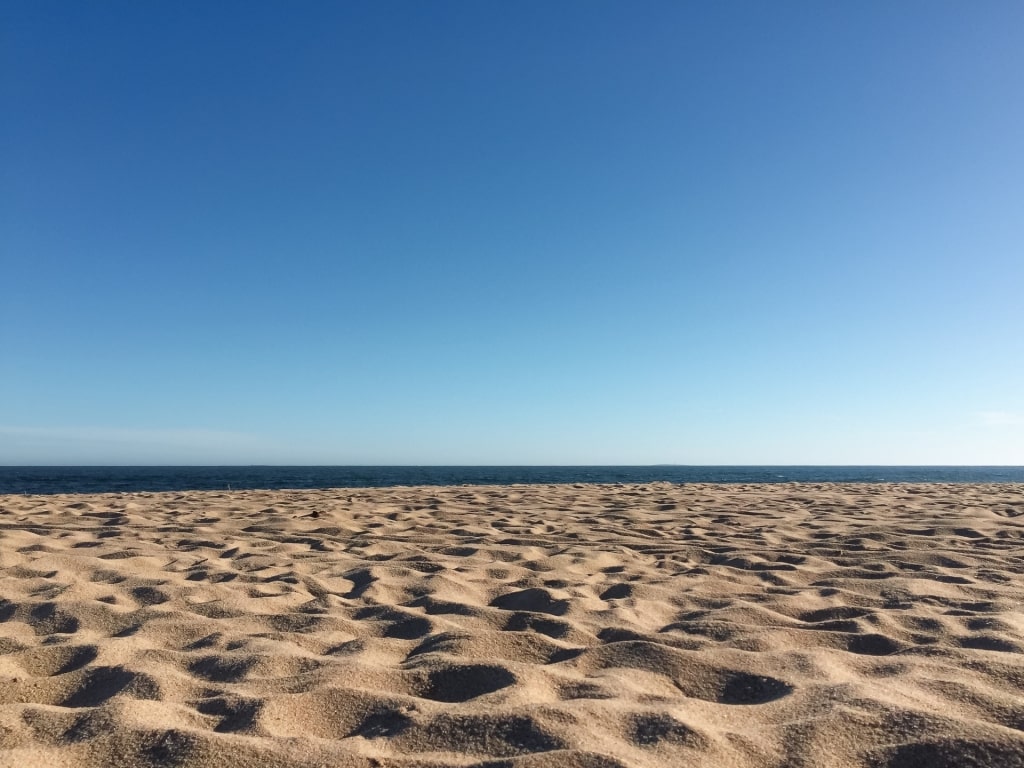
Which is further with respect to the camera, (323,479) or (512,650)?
(323,479)

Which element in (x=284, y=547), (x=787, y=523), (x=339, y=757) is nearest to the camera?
(x=339, y=757)

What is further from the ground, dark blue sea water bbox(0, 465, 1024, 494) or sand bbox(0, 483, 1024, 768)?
dark blue sea water bbox(0, 465, 1024, 494)

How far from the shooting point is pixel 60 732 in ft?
6.33

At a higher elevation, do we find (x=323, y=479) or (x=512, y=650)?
(x=323, y=479)

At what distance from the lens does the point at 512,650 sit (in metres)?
2.68

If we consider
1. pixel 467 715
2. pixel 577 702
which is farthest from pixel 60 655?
pixel 577 702

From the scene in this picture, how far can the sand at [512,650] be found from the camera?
1824mm

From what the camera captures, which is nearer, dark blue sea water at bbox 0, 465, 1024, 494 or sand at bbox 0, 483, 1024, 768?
sand at bbox 0, 483, 1024, 768

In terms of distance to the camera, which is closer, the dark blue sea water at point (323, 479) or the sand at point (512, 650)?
the sand at point (512, 650)

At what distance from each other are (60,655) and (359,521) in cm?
432

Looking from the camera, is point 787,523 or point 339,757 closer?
point 339,757

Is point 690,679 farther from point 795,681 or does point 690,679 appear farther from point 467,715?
point 467,715

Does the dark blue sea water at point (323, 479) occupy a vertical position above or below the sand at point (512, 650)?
above

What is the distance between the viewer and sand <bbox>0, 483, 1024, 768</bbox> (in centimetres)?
182
